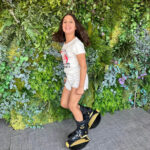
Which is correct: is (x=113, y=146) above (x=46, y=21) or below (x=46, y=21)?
below

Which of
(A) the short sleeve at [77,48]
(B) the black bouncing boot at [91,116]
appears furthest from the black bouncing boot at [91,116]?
(A) the short sleeve at [77,48]

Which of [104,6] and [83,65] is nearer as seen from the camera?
[83,65]

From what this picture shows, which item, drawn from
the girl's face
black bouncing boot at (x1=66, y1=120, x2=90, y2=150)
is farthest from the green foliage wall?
black bouncing boot at (x1=66, y1=120, x2=90, y2=150)

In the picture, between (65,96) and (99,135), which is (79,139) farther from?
(65,96)

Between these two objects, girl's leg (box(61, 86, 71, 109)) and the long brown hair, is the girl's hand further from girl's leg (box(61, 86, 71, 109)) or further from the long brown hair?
the long brown hair

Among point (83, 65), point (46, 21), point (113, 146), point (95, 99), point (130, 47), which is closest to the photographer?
point (83, 65)

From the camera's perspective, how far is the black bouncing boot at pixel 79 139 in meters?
2.33

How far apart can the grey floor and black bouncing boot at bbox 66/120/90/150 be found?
12 cm

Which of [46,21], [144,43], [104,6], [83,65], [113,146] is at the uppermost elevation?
[104,6]

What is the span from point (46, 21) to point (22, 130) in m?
2.07

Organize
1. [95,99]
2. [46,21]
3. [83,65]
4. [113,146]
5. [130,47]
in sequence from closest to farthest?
1. [83,65]
2. [113,146]
3. [46,21]
4. [130,47]
5. [95,99]

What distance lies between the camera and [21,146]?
2.44m

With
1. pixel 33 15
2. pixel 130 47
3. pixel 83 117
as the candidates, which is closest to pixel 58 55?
pixel 33 15

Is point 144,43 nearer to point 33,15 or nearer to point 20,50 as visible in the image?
point 33,15
